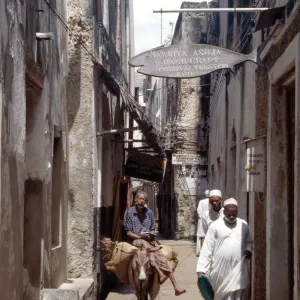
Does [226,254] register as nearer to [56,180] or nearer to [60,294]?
[60,294]

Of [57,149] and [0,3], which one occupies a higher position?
[0,3]

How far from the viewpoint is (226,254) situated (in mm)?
7434

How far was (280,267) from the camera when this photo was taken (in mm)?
7273

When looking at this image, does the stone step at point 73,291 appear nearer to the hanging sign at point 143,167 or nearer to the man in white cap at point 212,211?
the man in white cap at point 212,211

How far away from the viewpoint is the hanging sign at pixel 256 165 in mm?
8062

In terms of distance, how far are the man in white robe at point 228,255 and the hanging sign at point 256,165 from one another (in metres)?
0.73

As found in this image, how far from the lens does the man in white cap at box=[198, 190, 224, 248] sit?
9.95 m

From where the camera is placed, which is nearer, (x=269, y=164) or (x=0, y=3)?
(x=0, y=3)

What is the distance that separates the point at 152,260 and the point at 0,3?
191 inches

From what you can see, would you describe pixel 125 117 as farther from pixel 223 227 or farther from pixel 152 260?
pixel 223 227

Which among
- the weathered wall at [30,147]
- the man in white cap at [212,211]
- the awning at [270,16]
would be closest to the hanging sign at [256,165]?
the man in white cap at [212,211]

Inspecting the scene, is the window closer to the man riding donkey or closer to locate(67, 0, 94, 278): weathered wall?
locate(67, 0, 94, 278): weathered wall

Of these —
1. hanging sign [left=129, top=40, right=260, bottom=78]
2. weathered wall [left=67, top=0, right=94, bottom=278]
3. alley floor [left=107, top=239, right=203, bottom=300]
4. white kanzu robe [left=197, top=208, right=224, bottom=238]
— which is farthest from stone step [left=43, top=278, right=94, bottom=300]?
hanging sign [left=129, top=40, right=260, bottom=78]

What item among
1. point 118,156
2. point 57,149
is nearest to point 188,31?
point 118,156
